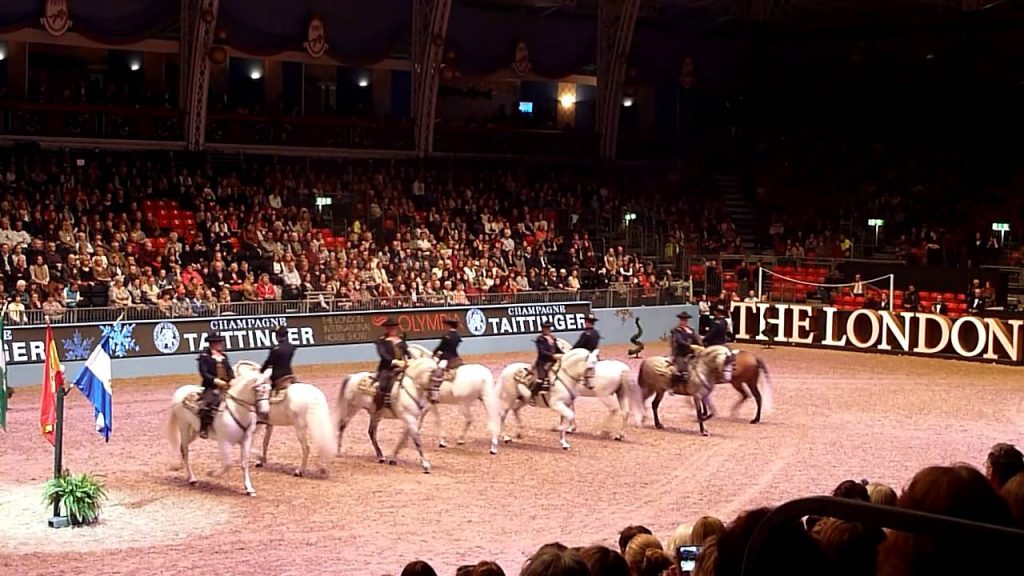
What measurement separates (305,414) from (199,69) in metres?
21.5

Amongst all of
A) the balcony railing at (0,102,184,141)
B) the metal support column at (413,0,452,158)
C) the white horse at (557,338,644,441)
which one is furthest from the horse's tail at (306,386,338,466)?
the metal support column at (413,0,452,158)

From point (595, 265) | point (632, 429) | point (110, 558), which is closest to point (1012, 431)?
point (632, 429)

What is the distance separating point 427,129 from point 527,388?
2252 centimetres

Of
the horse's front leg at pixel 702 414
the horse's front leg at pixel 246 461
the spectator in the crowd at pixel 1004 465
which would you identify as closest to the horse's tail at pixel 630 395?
the horse's front leg at pixel 702 414

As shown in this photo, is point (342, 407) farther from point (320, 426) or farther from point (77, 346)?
point (77, 346)

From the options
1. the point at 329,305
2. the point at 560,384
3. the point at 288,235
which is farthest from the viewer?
the point at 288,235

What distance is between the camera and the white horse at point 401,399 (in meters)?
19.1

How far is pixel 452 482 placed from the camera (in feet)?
59.1

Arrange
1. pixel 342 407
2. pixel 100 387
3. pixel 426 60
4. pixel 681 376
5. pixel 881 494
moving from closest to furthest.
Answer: pixel 881 494
pixel 100 387
pixel 342 407
pixel 681 376
pixel 426 60

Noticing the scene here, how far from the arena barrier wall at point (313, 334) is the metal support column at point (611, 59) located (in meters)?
11.1

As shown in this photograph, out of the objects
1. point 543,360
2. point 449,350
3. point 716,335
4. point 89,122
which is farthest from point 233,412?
point 89,122

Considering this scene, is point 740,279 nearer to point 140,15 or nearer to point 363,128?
point 363,128

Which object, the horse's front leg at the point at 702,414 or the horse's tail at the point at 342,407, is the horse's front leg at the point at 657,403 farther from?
the horse's tail at the point at 342,407

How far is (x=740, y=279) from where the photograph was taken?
129ft
